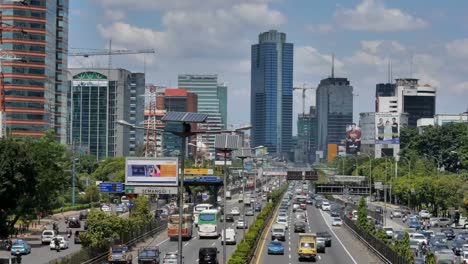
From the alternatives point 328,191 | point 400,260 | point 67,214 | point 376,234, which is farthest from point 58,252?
point 328,191

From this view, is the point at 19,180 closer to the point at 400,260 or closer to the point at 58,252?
the point at 58,252

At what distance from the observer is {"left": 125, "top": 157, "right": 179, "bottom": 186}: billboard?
84.4 m

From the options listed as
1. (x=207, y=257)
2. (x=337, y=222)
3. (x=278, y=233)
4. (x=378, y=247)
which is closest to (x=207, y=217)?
(x=278, y=233)

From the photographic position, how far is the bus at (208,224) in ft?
316

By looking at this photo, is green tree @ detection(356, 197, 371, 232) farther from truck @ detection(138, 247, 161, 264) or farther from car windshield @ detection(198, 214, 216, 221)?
truck @ detection(138, 247, 161, 264)

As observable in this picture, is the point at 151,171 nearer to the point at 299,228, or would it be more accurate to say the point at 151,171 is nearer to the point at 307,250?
the point at 307,250

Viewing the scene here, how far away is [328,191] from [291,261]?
125493 mm

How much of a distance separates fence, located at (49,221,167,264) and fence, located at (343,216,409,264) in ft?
63.3

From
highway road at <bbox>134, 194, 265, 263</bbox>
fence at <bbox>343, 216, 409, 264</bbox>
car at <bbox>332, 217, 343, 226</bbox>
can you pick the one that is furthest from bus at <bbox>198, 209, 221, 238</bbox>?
car at <bbox>332, 217, 343, 226</bbox>

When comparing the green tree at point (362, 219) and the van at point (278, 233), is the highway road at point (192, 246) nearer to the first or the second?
the van at point (278, 233)

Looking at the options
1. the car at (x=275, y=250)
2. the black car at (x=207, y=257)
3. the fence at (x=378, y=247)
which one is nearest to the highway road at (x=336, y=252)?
the car at (x=275, y=250)

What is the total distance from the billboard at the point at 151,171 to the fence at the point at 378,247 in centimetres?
1812

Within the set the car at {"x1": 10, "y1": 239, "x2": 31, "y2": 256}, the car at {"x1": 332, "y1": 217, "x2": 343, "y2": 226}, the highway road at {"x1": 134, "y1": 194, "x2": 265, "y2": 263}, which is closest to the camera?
the highway road at {"x1": 134, "y1": 194, "x2": 265, "y2": 263}

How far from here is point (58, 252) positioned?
257ft
